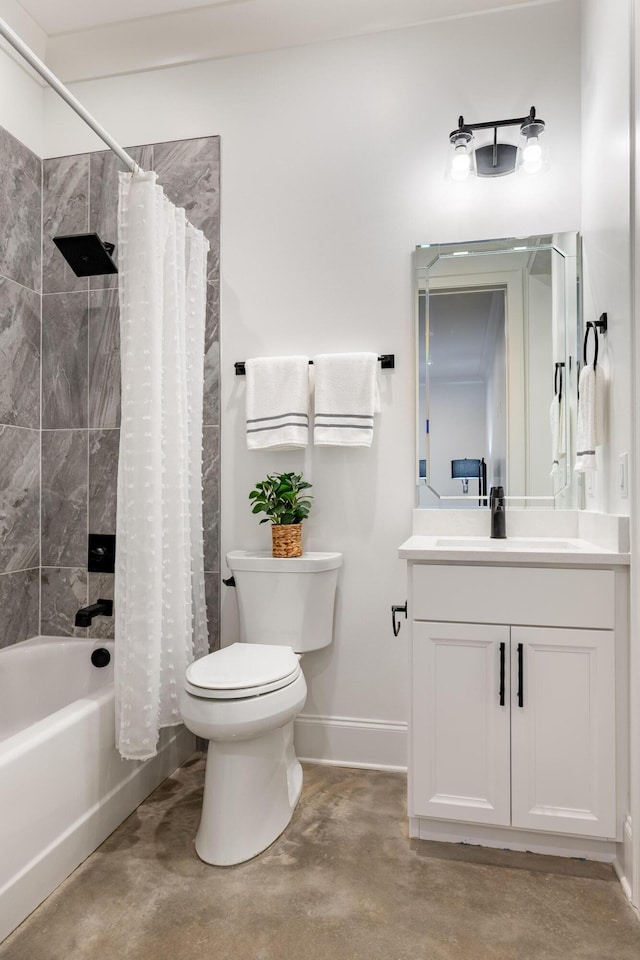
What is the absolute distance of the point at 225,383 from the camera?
2.48 meters

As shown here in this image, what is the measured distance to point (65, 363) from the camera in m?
2.58

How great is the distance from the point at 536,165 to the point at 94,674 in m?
2.45

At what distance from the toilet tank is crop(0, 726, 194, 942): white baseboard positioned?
51 centimetres

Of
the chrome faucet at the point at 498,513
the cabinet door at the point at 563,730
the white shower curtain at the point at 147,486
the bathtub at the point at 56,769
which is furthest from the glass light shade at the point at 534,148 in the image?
the bathtub at the point at 56,769

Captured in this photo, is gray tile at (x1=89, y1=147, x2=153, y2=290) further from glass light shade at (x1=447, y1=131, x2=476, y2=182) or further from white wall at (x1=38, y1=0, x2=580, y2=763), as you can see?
glass light shade at (x1=447, y1=131, x2=476, y2=182)

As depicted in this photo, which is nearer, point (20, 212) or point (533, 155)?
point (533, 155)

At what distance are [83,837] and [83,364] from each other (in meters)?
1.73

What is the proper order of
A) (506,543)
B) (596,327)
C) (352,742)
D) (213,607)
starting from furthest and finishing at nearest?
(213,607)
(352,742)
(506,543)
(596,327)

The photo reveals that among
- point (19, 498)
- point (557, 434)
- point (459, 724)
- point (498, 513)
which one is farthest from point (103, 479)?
point (557, 434)

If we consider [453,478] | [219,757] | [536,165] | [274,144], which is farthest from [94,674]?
[536,165]

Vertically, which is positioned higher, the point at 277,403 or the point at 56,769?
the point at 277,403

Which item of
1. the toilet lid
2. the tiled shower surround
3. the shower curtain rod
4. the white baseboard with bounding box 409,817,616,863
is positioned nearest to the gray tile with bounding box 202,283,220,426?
the tiled shower surround

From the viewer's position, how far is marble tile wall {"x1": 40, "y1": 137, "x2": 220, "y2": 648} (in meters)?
2.53

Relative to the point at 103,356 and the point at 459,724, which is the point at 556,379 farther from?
the point at 103,356
